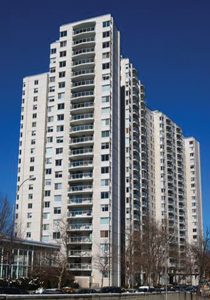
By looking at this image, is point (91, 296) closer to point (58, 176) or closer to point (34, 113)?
point (58, 176)

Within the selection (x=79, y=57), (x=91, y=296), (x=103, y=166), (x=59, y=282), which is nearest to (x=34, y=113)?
(x=79, y=57)

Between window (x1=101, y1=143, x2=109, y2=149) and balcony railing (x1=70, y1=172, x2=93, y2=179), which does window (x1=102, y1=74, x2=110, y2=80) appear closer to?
window (x1=101, y1=143, x2=109, y2=149)

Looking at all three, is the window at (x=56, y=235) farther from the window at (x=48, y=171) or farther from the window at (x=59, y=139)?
the window at (x=59, y=139)

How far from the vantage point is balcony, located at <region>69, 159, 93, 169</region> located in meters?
107

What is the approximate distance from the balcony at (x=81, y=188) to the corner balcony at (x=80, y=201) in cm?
177

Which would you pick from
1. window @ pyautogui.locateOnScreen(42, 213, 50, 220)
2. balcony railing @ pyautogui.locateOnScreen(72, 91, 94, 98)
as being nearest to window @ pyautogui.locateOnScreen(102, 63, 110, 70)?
balcony railing @ pyautogui.locateOnScreen(72, 91, 94, 98)

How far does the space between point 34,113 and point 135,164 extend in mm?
32518

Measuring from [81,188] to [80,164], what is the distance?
5809 millimetres

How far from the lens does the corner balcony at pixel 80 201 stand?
104 m

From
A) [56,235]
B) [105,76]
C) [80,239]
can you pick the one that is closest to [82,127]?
[105,76]

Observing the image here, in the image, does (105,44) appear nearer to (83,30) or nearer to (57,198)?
(83,30)

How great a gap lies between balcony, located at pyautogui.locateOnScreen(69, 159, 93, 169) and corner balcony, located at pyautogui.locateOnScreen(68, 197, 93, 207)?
7.13 m

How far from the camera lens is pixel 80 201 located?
105875 millimetres

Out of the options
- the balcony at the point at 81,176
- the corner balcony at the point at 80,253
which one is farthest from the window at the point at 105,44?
the corner balcony at the point at 80,253
